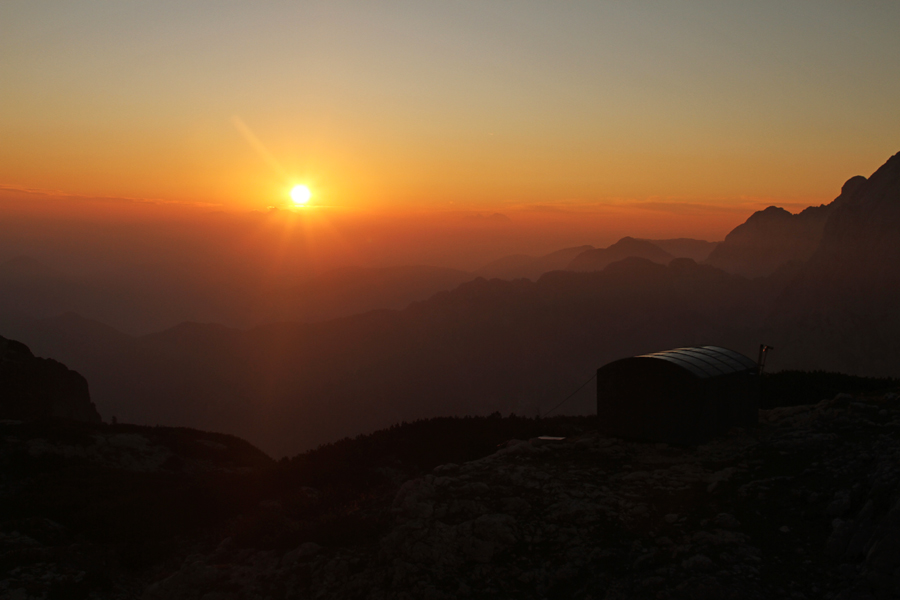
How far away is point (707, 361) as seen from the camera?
1675 cm

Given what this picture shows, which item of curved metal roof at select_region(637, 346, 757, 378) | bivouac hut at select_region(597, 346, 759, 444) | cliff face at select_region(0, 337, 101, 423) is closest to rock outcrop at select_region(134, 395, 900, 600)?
bivouac hut at select_region(597, 346, 759, 444)

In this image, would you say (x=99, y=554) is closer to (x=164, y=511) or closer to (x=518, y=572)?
(x=164, y=511)

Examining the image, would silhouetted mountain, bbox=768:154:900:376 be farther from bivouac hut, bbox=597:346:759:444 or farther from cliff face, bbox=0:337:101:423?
cliff face, bbox=0:337:101:423

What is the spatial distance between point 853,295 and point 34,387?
Answer: 7047 inches

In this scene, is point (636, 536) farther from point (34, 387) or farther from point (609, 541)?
point (34, 387)

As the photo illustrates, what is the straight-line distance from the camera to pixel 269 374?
632 feet

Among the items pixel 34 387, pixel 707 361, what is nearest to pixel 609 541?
pixel 707 361

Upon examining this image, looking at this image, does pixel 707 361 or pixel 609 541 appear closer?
pixel 609 541

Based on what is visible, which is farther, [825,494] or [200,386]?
[200,386]

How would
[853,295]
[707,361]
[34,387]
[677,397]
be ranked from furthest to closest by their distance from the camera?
[853,295]
[34,387]
[707,361]
[677,397]

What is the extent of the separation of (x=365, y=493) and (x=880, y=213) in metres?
187

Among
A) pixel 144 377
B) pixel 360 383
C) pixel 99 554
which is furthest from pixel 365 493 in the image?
pixel 144 377

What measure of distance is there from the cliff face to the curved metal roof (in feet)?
107

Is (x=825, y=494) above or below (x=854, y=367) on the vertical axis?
above
